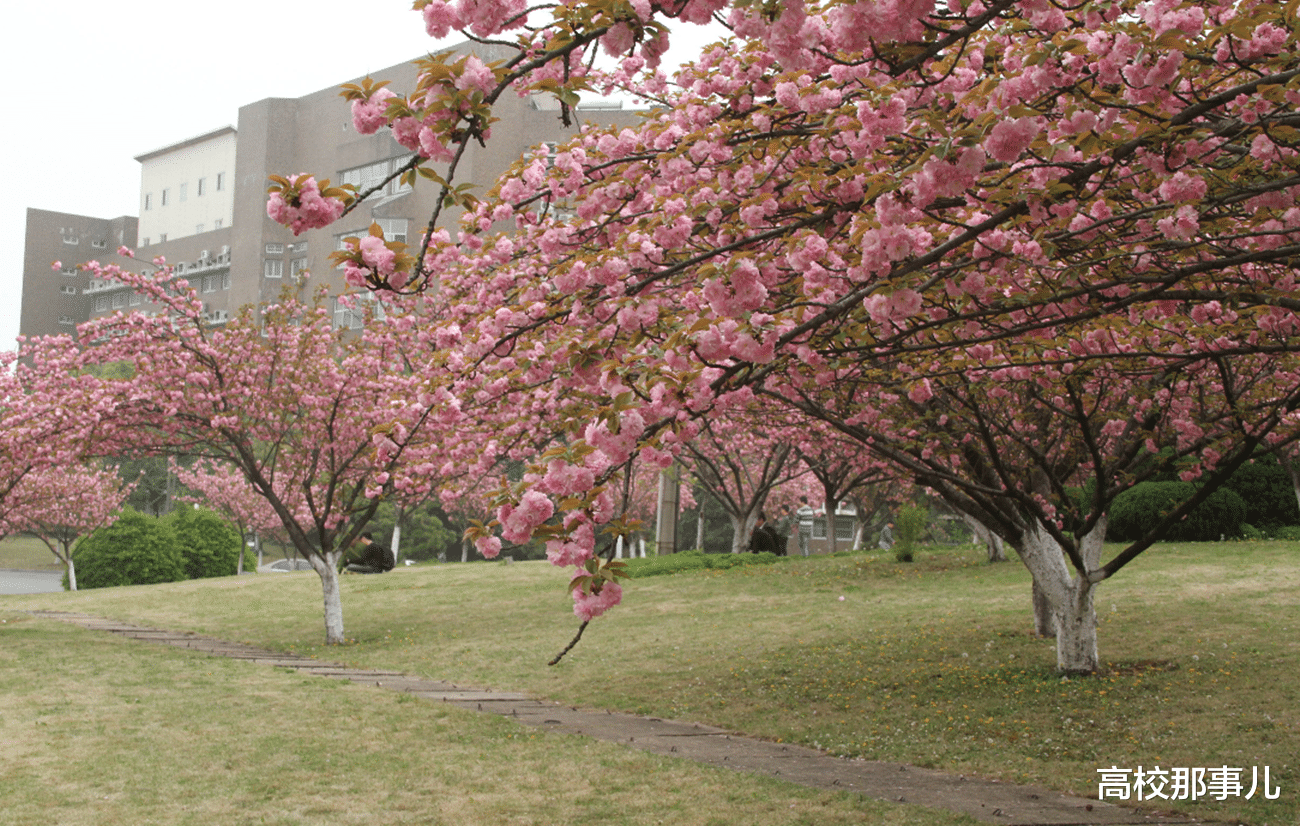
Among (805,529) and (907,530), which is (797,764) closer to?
(907,530)

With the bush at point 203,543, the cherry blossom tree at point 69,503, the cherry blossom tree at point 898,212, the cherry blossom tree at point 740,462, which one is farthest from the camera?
the bush at point 203,543

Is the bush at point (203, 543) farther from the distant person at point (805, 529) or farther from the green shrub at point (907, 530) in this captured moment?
the distant person at point (805, 529)

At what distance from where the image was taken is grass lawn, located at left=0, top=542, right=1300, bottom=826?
699 centimetres

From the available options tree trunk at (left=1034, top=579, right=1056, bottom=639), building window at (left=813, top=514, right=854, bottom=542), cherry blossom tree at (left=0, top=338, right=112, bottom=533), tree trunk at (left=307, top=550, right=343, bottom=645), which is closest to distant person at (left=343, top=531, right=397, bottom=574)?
cherry blossom tree at (left=0, top=338, right=112, bottom=533)

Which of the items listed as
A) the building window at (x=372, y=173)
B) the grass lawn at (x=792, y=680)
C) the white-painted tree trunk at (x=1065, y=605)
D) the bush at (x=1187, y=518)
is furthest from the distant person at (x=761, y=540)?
the building window at (x=372, y=173)

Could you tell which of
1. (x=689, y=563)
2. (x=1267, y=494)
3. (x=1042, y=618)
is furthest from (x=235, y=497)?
(x=1267, y=494)

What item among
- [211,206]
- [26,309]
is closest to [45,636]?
[211,206]

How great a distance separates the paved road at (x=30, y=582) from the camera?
3862 cm

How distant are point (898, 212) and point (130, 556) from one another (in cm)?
2983

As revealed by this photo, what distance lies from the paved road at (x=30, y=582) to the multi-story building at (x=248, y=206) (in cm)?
1549

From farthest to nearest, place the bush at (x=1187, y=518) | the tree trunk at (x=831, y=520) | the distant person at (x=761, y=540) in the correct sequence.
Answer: the distant person at (x=761, y=540) < the tree trunk at (x=831, y=520) < the bush at (x=1187, y=518)

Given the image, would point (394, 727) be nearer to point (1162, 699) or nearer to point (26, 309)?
point (1162, 699)

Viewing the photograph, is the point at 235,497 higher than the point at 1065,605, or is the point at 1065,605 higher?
the point at 235,497

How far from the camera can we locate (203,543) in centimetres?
3058
